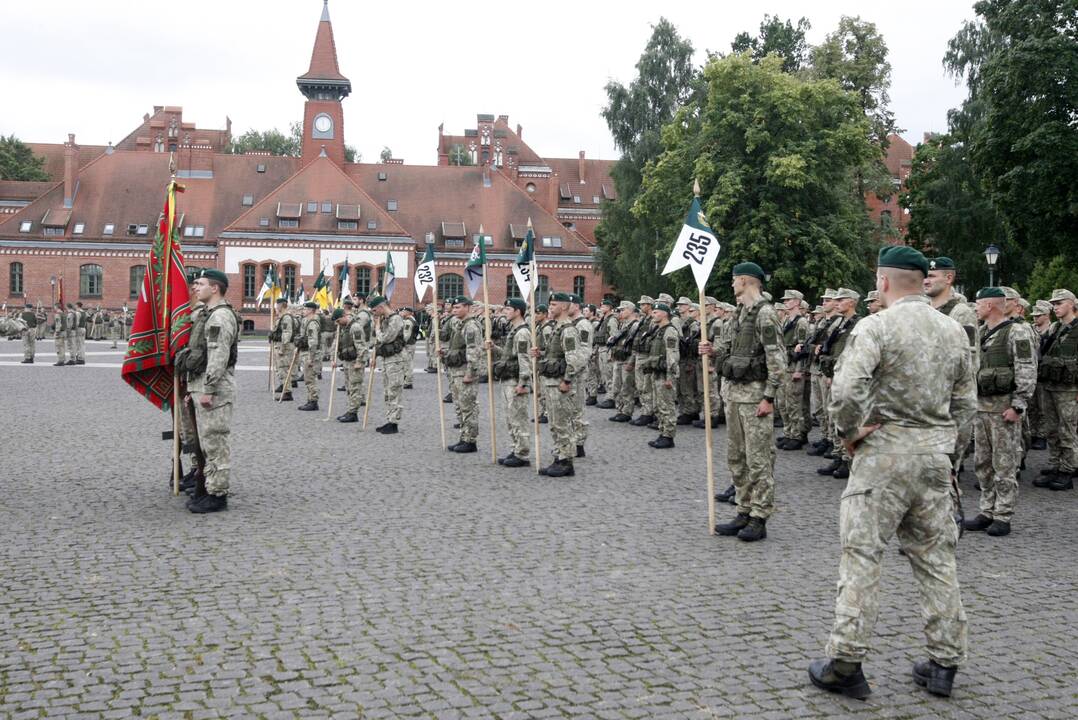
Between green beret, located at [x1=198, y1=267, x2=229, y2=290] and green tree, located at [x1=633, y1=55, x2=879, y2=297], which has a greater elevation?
green tree, located at [x1=633, y1=55, x2=879, y2=297]

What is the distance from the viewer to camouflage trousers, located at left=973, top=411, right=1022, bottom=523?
8.26 meters

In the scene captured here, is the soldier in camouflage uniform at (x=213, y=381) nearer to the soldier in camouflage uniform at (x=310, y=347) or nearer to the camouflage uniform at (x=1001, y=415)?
the camouflage uniform at (x=1001, y=415)

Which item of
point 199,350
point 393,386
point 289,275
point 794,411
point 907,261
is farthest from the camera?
point 289,275

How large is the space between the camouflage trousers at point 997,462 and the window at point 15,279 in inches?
2665

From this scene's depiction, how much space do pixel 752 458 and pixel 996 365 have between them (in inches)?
106

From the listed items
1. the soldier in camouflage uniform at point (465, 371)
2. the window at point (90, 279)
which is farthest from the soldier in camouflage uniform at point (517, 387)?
the window at point (90, 279)

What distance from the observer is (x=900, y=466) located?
4.60 metres

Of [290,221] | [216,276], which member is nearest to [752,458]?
[216,276]

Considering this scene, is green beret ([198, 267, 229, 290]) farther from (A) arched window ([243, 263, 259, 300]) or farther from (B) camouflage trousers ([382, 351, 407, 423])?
(A) arched window ([243, 263, 259, 300])

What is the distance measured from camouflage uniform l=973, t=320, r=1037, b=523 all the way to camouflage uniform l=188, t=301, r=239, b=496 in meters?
6.71

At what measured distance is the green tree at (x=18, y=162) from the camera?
82719 millimetres

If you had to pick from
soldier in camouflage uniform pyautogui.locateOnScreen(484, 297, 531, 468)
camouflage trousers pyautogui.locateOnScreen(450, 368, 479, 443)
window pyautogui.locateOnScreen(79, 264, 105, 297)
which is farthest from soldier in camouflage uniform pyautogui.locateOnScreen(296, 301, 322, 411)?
window pyautogui.locateOnScreen(79, 264, 105, 297)

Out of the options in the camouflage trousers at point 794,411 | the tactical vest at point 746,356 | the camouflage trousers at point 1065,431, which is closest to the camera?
the tactical vest at point 746,356

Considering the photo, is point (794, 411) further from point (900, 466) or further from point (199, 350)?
point (900, 466)
